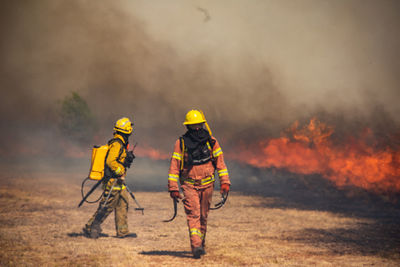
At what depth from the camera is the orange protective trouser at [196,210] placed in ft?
24.5

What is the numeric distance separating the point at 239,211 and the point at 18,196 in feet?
27.9

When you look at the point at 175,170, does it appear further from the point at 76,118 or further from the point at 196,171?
the point at 76,118

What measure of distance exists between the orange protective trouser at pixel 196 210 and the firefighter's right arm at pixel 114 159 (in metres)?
2.01

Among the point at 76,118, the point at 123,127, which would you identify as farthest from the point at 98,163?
the point at 76,118

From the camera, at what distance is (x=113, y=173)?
9148 millimetres

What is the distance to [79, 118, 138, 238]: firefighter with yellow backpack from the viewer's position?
915 cm

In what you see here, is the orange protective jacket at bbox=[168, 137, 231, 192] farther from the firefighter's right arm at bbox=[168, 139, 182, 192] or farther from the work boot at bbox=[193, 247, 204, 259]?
the work boot at bbox=[193, 247, 204, 259]

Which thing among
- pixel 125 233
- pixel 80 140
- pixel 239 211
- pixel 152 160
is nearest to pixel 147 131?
pixel 152 160

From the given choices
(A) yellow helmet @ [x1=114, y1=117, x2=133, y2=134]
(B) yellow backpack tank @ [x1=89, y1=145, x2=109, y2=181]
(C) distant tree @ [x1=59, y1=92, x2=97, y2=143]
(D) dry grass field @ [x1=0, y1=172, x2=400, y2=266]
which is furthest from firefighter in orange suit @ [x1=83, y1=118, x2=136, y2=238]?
(C) distant tree @ [x1=59, y1=92, x2=97, y2=143]

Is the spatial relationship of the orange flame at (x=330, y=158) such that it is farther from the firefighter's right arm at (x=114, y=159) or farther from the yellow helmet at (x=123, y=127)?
the firefighter's right arm at (x=114, y=159)

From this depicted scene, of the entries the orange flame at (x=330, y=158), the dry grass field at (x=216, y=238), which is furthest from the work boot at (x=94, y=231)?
the orange flame at (x=330, y=158)

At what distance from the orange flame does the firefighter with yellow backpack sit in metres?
10.6

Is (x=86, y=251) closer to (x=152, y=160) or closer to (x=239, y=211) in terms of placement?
(x=239, y=211)

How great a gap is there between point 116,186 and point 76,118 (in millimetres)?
44510
